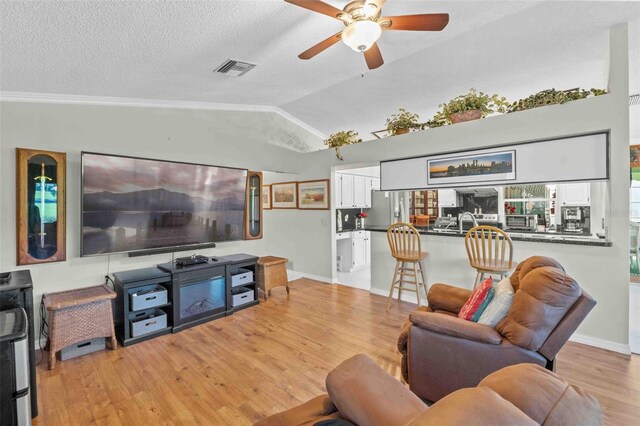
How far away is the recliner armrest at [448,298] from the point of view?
7.68ft

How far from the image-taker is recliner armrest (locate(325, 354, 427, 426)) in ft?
3.20

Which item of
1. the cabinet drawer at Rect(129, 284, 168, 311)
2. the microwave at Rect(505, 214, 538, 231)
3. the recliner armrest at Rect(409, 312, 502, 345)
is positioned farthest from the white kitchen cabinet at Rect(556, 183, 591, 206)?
the cabinet drawer at Rect(129, 284, 168, 311)

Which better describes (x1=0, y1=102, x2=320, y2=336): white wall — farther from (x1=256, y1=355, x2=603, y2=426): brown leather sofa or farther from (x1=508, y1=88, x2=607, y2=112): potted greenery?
(x1=508, y1=88, x2=607, y2=112): potted greenery

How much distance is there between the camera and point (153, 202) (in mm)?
3371

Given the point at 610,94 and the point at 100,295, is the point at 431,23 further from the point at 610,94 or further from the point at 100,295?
the point at 100,295

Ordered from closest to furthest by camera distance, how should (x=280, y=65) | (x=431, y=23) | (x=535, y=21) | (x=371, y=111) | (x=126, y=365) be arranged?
(x=431, y=23)
(x=126, y=365)
(x=535, y=21)
(x=280, y=65)
(x=371, y=111)

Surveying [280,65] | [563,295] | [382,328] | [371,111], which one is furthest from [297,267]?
[563,295]

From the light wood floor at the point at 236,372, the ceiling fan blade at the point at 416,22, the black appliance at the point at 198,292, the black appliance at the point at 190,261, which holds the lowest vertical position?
the light wood floor at the point at 236,372

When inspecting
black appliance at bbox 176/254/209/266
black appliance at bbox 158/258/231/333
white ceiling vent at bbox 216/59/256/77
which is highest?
white ceiling vent at bbox 216/59/256/77

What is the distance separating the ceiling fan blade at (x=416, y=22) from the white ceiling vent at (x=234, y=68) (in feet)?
4.95

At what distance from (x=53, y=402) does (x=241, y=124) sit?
372 centimetres

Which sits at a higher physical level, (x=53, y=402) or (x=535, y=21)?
(x=535, y=21)

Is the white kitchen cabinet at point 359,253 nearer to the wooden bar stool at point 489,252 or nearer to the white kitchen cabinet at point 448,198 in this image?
the white kitchen cabinet at point 448,198

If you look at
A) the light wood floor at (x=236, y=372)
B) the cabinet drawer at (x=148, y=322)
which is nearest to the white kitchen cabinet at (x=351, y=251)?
the light wood floor at (x=236, y=372)
